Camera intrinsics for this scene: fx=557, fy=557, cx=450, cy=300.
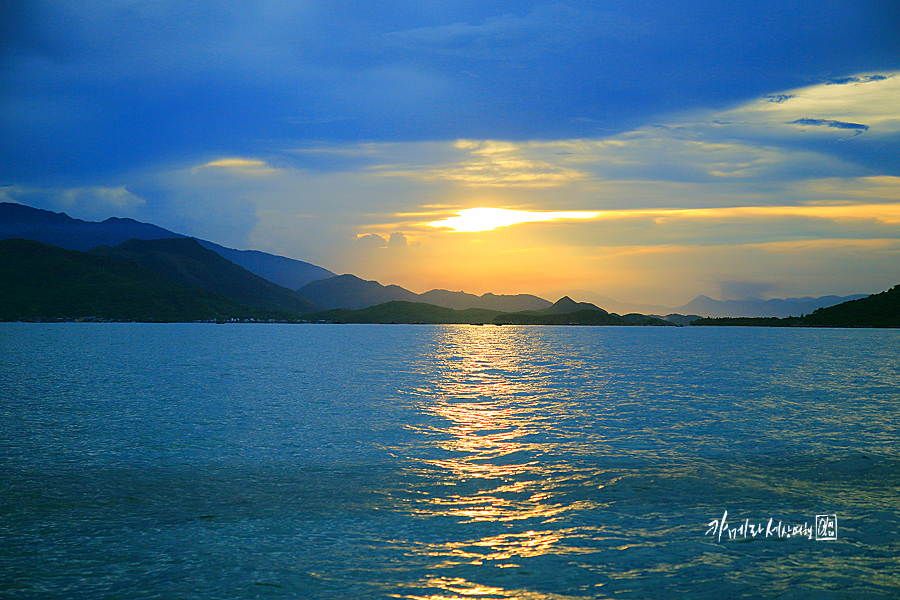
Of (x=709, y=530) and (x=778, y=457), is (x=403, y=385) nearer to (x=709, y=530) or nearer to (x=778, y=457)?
(x=778, y=457)

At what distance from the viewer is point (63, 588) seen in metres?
14.0

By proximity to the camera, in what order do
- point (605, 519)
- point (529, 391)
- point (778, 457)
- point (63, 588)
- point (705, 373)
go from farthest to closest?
point (705, 373) → point (529, 391) → point (778, 457) → point (605, 519) → point (63, 588)

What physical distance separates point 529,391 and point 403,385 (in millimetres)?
15823

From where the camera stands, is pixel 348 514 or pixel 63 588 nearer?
pixel 63 588

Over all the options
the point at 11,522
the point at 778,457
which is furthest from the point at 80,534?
the point at 778,457

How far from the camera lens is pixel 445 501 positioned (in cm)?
2144

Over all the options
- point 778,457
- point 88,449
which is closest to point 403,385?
point 88,449

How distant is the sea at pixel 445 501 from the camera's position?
14664mm

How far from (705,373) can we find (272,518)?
8485 cm

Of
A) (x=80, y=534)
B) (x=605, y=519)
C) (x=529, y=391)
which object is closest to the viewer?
(x=80, y=534)

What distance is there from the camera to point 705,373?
89.7 m

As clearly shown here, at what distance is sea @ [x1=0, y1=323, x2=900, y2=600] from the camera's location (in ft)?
48.1

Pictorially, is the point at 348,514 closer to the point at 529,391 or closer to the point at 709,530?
the point at 709,530

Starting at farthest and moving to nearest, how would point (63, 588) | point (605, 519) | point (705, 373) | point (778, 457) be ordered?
point (705, 373) < point (778, 457) < point (605, 519) < point (63, 588)
